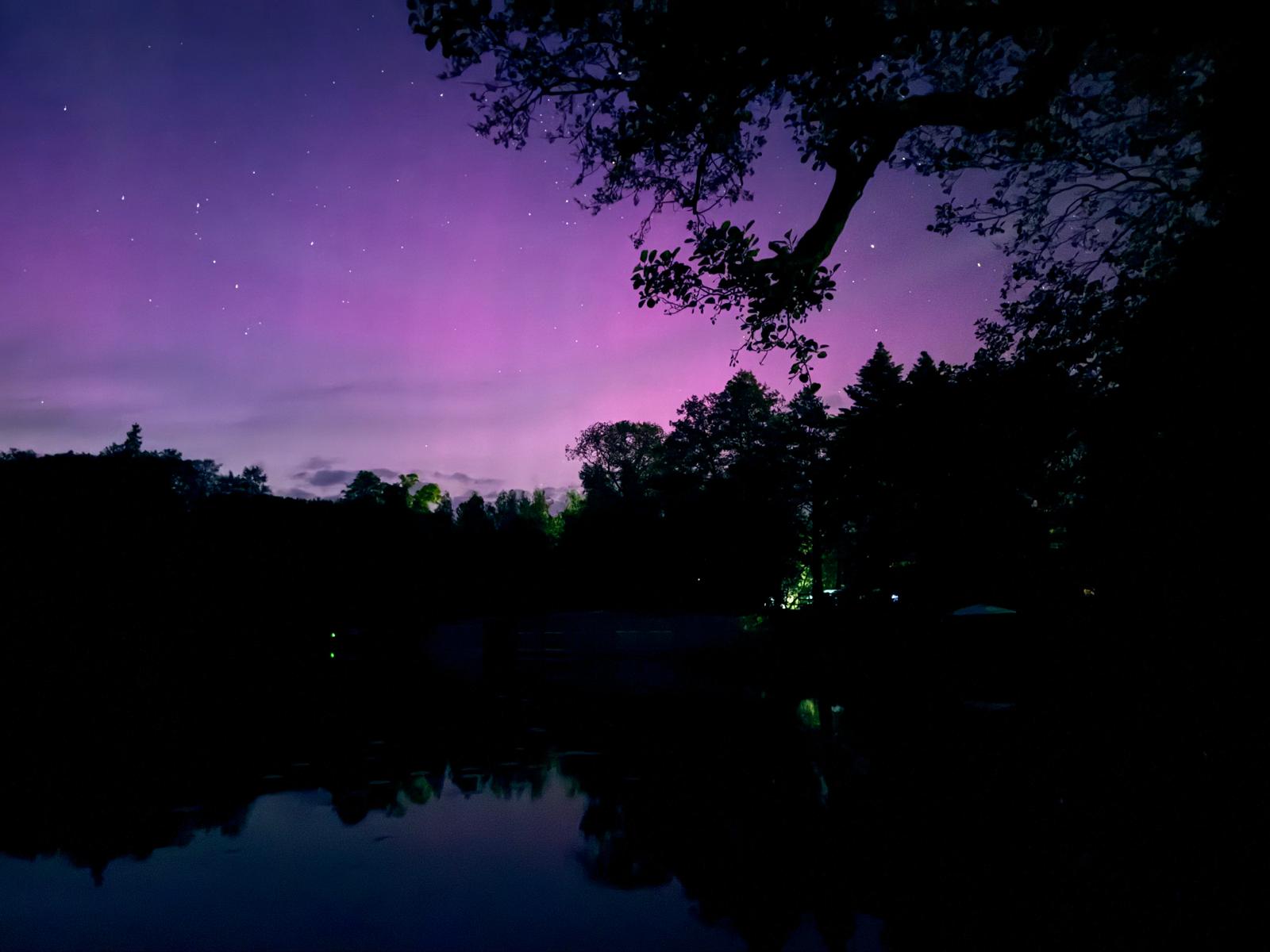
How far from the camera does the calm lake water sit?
143 inches

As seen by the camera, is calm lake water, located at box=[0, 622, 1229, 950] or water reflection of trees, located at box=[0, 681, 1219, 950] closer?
calm lake water, located at box=[0, 622, 1229, 950]

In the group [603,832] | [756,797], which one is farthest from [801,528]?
[603,832]

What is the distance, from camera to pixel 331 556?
26.1 m

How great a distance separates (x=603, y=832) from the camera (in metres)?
5.29

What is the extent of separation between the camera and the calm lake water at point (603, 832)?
11.9 feet

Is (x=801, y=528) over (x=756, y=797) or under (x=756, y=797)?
over

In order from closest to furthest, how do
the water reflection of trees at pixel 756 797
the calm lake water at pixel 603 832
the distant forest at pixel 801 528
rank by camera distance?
1. the calm lake water at pixel 603 832
2. the water reflection of trees at pixel 756 797
3. the distant forest at pixel 801 528

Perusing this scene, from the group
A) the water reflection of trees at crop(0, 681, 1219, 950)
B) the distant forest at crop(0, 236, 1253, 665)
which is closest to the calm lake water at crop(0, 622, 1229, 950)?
the water reflection of trees at crop(0, 681, 1219, 950)

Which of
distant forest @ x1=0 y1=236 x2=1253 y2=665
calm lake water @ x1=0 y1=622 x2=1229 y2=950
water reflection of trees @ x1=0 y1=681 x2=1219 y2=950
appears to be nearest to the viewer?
calm lake water @ x1=0 y1=622 x2=1229 y2=950

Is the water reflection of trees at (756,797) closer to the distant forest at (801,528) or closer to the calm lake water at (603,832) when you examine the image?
the calm lake water at (603,832)

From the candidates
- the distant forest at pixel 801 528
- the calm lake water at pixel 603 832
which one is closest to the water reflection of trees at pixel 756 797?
the calm lake water at pixel 603 832

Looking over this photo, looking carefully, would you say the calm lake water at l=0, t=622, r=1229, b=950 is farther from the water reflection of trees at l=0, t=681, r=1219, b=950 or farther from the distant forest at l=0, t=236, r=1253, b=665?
the distant forest at l=0, t=236, r=1253, b=665

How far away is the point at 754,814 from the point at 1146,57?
31.0 ft

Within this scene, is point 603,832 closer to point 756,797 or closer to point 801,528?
point 756,797
